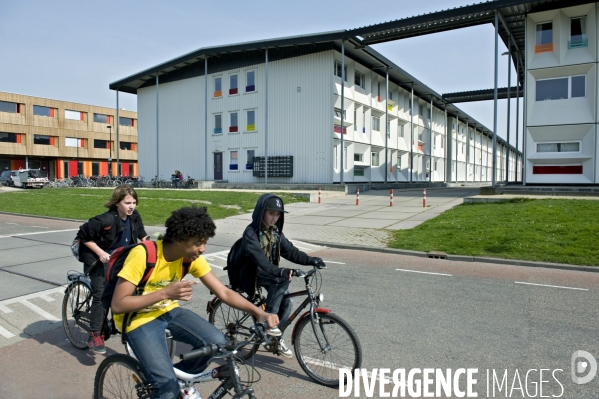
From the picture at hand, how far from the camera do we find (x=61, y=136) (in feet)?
195

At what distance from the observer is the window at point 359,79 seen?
1375 inches

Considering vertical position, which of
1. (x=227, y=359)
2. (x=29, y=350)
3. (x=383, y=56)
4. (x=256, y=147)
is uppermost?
(x=383, y=56)

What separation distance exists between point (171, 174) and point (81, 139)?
98.4ft

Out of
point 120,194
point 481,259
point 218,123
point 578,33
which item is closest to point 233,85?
point 218,123

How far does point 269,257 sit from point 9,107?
62853 mm

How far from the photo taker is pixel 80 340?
4.73 meters

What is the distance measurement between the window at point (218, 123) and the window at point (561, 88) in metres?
23.4

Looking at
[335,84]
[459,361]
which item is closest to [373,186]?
[335,84]

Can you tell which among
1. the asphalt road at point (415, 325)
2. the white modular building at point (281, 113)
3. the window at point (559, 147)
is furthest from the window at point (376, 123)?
the asphalt road at point (415, 325)

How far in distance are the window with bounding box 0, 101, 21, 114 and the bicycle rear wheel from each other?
203 feet

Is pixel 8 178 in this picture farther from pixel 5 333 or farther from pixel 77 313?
pixel 77 313

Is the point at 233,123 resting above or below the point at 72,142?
below

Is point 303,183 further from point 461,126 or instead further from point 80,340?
point 461,126

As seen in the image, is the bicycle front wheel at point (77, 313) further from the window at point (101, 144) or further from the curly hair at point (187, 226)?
the window at point (101, 144)
